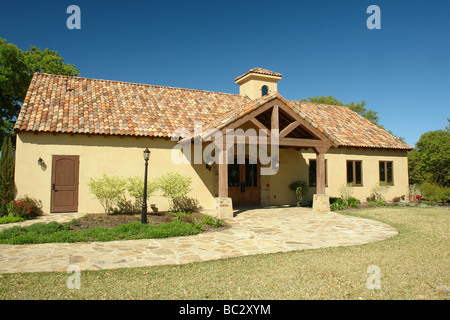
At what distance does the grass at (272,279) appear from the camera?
185 inches

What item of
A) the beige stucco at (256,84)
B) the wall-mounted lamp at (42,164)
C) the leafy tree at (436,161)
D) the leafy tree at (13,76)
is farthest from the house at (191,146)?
the leafy tree at (13,76)

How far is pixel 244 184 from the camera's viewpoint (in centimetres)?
1609

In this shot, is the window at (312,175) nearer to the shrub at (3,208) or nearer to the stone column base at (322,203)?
the stone column base at (322,203)

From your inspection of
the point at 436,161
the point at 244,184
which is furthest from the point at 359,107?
the point at 244,184

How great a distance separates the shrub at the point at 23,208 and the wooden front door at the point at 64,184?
72 centimetres

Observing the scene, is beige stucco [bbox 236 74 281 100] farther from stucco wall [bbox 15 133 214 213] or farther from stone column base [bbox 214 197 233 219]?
stone column base [bbox 214 197 233 219]

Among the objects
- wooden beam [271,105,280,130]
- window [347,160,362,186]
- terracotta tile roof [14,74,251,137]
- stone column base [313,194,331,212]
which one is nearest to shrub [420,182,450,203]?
window [347,160,362,186]

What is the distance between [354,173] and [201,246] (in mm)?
13269

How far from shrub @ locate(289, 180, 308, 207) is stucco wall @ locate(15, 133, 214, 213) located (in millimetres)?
4519

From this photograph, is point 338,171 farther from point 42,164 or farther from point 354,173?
point 42,164

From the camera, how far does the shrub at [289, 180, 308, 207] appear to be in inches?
646

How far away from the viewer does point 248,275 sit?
5.60 m
